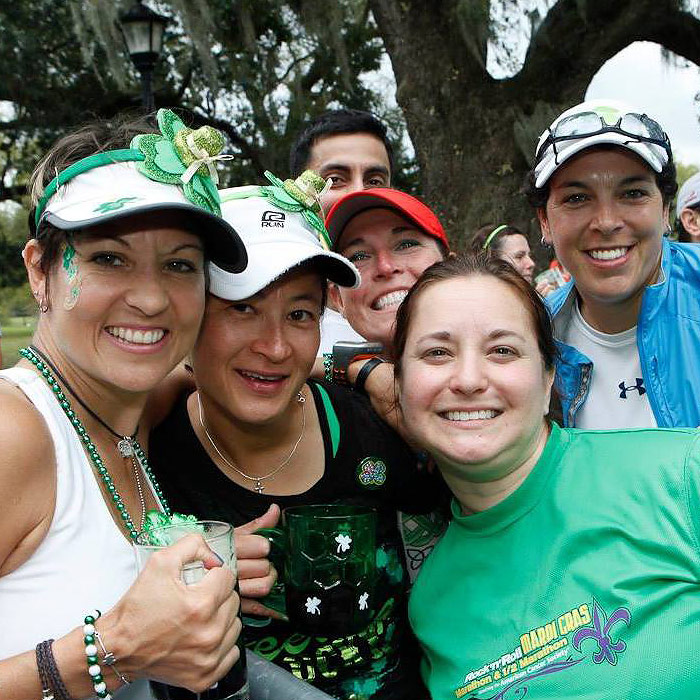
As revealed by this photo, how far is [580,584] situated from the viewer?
76.4 inches

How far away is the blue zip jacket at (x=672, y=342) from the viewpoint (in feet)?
9.23

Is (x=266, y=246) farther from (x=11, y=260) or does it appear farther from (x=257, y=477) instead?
(x=11, y=260)

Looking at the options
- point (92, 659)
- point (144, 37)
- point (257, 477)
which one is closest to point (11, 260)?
point (144, 37)

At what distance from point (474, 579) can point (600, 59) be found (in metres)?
9.11

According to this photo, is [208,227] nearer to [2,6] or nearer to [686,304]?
[686,304]

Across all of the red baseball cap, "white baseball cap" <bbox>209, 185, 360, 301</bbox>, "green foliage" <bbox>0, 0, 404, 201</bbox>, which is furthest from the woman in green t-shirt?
"green foliage" <bbox>0, 0, 404, 201</bbox>

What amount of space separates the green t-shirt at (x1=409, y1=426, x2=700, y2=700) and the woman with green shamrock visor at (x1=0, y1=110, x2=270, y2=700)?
68 centimetres

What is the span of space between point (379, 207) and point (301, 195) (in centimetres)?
74

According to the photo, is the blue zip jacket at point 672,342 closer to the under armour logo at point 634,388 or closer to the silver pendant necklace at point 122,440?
the under armour logo at point 634,388

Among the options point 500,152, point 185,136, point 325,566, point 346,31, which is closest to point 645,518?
point 325,566

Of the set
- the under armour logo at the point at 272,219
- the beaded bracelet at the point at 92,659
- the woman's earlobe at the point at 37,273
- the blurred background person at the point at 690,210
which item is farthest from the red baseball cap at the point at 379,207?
the blurred background person at the point at 690,210

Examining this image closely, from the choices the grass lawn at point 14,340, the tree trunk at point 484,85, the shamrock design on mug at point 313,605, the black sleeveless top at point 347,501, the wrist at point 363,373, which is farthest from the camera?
the tree trunk at point 484,85

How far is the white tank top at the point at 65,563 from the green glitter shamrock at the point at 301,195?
0.92m

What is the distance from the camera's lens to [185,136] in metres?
1.93
